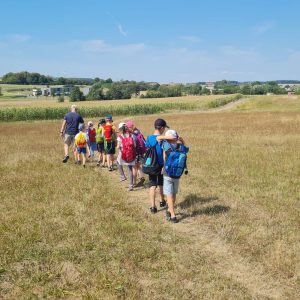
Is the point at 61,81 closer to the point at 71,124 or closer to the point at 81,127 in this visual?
the point at 71,124

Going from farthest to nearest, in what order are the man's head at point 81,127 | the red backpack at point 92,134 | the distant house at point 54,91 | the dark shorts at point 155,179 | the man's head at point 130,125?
1. the distant house at point 54,91
2. the red backpack at point 92,134
3. the man's head at point 81,127
4. the man's head at point 130,125
5. the dark shorts at point 155,179

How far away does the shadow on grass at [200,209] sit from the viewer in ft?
25.8

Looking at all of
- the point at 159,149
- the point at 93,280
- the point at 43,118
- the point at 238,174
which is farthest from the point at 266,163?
the point at 43,118

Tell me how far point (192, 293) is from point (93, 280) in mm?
1335

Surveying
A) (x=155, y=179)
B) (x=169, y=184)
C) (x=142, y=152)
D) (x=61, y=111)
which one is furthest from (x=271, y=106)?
(x=169, y=184)

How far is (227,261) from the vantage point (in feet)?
18.6

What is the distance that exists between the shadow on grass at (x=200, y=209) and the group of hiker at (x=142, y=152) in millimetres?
411

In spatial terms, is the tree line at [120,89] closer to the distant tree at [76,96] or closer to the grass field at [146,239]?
the distant tree at [76,96]

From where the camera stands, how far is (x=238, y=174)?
38.2ft

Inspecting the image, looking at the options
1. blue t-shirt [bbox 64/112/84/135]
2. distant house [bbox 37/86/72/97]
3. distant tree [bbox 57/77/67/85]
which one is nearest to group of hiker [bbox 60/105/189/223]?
blue t-shirt [bbox 64/112/84/135]

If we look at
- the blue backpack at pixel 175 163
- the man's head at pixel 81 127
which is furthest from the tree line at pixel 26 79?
the blue backpack at pixel 175 163

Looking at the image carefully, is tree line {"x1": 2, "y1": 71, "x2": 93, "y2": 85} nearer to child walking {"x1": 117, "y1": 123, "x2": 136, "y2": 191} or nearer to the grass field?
the grass field

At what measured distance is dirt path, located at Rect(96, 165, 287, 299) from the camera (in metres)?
4.88

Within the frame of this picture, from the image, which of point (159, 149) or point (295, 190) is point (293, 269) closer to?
point (159, 149)
